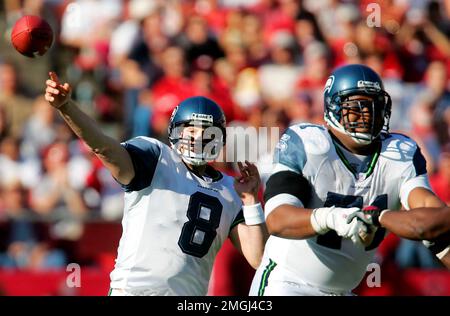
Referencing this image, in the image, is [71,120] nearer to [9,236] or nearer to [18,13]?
[9,236]

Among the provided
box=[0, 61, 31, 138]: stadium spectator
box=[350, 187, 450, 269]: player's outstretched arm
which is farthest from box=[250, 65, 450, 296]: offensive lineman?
box=[0, 61, 31, 138]: stadium spectator

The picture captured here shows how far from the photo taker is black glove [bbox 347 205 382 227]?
13.6ft

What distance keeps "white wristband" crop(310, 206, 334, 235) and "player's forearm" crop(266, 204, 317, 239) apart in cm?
3

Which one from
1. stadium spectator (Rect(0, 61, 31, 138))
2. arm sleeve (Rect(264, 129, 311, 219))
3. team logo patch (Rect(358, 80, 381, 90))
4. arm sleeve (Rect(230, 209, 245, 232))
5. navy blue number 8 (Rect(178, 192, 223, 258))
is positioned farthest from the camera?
stadium spectator (Rect(0, 61, 31, 138))

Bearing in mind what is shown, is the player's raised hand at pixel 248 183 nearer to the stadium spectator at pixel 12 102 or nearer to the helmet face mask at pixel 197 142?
the helmet face mask at pixel 197 142

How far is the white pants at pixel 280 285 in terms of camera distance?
4.80 m

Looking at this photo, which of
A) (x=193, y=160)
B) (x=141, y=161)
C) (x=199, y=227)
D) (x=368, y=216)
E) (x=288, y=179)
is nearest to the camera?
(x=368, y=216)

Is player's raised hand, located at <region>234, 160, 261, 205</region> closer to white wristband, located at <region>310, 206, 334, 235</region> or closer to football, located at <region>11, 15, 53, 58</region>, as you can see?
white wristband, located at <region>310, 206, 334, 235</region>

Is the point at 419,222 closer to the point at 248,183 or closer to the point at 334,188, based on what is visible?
the point at 334,188

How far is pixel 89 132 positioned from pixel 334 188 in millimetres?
1361

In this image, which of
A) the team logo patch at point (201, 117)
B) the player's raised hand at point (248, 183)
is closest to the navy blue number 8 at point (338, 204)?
the player's raised hand at point (248, 183)

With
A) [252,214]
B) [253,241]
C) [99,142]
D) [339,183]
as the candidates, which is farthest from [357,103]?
[99,142]

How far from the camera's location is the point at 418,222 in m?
4.22
